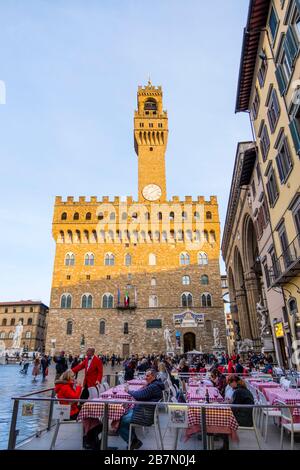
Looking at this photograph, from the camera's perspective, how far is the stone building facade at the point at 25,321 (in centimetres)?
6387

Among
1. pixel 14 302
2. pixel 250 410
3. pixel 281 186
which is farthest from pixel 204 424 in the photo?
pixel 14 302

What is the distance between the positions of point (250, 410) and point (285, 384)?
428 cm

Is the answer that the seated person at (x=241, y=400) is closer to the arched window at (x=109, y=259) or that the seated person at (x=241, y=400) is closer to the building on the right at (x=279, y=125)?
the building on the right at (x=279, y=125)

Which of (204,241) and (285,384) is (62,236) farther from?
(285,384)

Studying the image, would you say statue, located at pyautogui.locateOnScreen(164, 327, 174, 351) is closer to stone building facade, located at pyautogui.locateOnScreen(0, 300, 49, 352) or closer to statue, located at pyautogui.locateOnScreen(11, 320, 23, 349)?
statue, located at pyautogui.locateOnScreen(11, 320, 23, 349)

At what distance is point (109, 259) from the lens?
3591 cm

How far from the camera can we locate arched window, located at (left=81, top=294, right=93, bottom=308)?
112 ft

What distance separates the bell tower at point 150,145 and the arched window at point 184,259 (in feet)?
24.3

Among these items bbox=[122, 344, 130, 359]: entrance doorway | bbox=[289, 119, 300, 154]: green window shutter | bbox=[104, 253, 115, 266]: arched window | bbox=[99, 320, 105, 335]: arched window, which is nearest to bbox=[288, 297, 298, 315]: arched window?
bbox=[289, 119, 300, 154]: green window shutter

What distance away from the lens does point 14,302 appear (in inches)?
2655

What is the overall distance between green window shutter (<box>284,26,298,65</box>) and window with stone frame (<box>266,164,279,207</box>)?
4765 mm

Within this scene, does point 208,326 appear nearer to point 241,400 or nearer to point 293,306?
point 293,306

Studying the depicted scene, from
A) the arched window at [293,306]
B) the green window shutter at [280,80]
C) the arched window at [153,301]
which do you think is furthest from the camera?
the arched window at [153,301]

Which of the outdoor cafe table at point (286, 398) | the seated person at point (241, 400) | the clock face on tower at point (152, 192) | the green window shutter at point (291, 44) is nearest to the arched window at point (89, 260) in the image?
the clock face on tower at point (152, 192)
